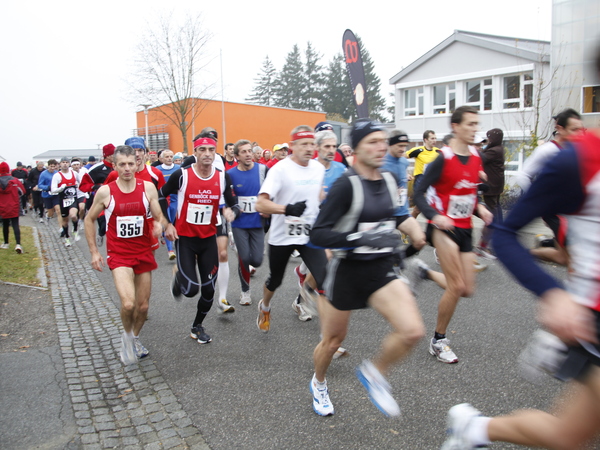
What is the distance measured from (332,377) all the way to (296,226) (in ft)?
4.81

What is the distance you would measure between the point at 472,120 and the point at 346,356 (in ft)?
7.88

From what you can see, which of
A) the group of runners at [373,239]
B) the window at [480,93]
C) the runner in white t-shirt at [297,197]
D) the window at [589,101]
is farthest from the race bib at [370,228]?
the window at [480,93]

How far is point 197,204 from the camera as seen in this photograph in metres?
5.48

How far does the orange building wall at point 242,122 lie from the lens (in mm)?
44719

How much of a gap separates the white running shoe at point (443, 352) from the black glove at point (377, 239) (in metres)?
1.71

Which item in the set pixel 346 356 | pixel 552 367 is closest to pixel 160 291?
→ pixel 346 356

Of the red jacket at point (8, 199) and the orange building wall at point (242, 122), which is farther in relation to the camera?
the orange building wall at point (242, 122)

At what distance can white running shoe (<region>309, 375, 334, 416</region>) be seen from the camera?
143 inches

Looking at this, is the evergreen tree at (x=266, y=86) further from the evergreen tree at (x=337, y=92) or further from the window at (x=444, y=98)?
the window at (x=444, y=98)

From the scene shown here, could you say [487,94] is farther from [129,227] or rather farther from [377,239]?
[377,239]

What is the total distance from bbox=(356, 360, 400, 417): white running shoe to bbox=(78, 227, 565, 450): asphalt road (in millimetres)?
372

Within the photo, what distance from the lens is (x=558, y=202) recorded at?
1763 millimetres

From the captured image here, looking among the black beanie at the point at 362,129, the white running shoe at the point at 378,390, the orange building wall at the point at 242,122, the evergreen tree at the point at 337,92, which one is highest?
the evergreen tree at the point at 337,92

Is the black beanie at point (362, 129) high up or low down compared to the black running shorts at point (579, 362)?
up
